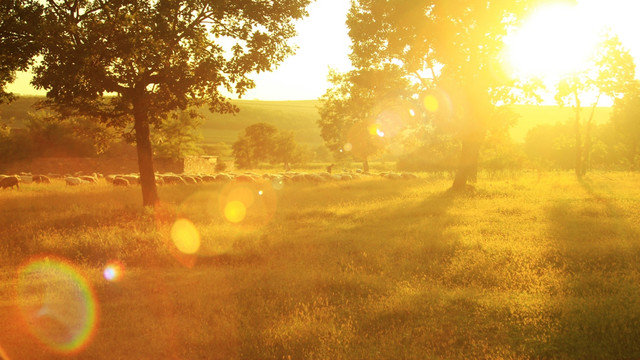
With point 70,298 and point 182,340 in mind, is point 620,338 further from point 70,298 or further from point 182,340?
point 70,298

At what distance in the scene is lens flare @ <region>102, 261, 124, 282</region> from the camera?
27.0ft

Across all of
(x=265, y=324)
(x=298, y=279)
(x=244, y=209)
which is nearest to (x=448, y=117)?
(x=244, y=209)

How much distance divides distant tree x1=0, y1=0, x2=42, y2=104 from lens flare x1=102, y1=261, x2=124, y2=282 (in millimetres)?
7526

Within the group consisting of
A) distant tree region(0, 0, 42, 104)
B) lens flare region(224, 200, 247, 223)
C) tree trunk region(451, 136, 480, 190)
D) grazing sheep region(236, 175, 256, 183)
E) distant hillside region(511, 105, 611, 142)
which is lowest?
lens flare region(224, 200, 247, 223)

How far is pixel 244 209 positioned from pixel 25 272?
28.8ft

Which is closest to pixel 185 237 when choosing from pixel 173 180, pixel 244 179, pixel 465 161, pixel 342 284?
pixel 342 284

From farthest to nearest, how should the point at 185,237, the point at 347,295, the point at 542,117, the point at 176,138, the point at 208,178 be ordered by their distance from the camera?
the point at 542,117 < the point at 176,138 < the point at 208,178 < the point at 185,237 < the point at 347,295

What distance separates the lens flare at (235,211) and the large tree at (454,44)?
10.7 meters

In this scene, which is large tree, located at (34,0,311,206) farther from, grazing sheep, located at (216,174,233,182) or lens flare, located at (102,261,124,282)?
grazing sheep, located at (216,174,233,182)

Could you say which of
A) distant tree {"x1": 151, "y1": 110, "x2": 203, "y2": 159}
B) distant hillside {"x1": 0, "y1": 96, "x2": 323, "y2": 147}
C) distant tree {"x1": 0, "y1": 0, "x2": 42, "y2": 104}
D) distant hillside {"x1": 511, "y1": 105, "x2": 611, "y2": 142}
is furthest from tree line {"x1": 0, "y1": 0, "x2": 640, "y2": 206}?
distant hillside {"x1": 511, "y1": 105, "x2": 611, "y2": 142}

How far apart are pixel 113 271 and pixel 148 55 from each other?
26.4 feet

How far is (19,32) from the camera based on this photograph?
1343cm

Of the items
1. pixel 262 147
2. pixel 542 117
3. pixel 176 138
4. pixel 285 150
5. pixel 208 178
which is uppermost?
pixel 542 117

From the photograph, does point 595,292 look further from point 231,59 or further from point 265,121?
point 265,121
